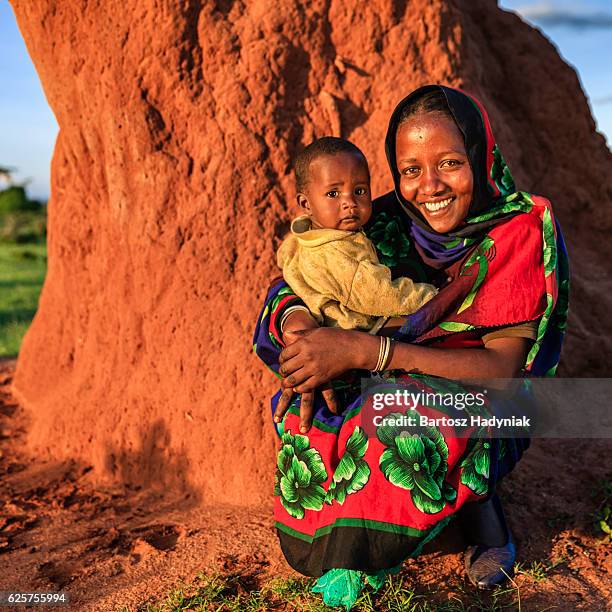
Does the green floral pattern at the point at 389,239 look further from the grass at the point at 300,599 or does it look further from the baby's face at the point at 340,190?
the grass at the point at 300,599

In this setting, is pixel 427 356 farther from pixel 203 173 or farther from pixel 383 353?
pixel 203 173

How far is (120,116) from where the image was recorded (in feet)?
11.8

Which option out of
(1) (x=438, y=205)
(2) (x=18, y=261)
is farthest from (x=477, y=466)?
(2) (x=18, y=261)

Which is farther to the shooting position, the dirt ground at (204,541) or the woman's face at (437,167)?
the dirt ground at (204,541)

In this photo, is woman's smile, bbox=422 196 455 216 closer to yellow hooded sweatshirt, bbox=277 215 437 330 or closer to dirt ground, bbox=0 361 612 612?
yellow hooded sweatshirt, bbox=277 215 437 330

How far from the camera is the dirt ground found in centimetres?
256

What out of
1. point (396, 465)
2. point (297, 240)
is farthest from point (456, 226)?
point (396, 465)

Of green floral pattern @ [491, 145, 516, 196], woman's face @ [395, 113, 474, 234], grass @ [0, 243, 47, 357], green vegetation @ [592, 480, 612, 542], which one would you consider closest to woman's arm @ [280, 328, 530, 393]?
woman's face @ [395, 113, 474, 234]

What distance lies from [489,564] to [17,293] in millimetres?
10042

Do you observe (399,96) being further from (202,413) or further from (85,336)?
(85,336)

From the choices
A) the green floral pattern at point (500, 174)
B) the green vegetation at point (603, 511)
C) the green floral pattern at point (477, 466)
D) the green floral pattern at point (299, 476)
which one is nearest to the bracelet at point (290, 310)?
the green floral pattern at point (299, 476)

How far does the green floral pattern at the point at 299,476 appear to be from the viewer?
230 cm

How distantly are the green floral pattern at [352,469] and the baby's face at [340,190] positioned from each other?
0.74 metres

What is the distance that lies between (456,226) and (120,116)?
207 cm
